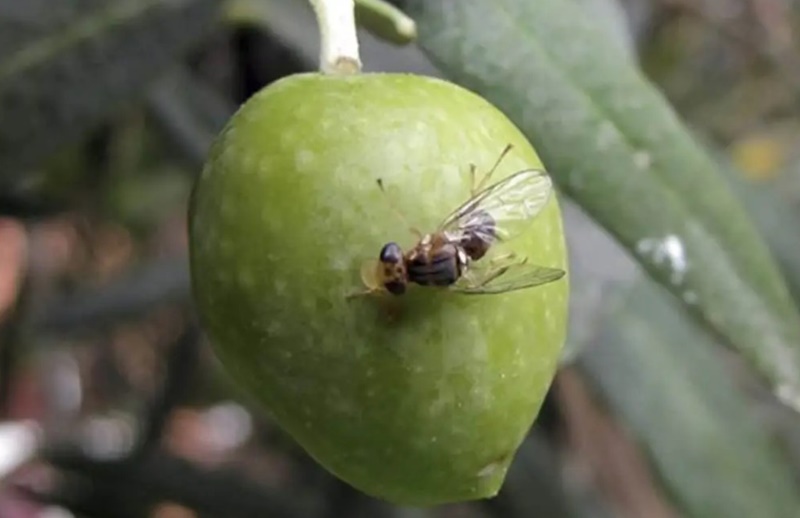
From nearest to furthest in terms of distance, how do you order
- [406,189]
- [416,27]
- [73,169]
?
1. [406,189]
2. [416,27]
3. [73,169]

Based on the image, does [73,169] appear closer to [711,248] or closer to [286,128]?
[711,248]

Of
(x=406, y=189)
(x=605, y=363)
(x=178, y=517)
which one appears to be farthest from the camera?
(x=178, y=517)

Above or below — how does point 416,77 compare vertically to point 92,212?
above

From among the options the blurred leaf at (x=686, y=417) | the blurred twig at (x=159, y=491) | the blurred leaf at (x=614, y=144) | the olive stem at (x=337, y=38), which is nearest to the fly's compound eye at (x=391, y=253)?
the olive stem at (x=337, y=38)

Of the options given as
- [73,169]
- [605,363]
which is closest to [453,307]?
[605,363]

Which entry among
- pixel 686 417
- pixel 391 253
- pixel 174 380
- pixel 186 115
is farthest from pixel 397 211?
pixel 174 380

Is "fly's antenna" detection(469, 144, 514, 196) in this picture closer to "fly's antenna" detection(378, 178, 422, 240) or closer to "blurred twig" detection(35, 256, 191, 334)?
"fly's antenna" detection(378, 178, 422, 240)
